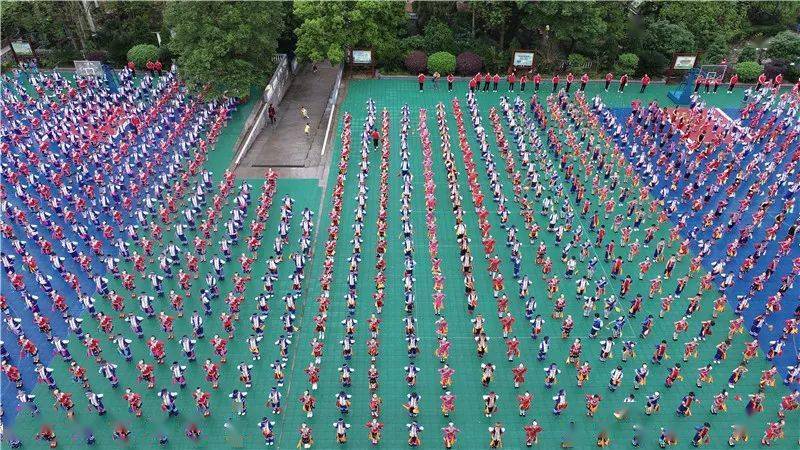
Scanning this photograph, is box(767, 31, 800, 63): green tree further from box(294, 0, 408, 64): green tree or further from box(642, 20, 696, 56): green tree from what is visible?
box(294, 0, 408, 64): green tree

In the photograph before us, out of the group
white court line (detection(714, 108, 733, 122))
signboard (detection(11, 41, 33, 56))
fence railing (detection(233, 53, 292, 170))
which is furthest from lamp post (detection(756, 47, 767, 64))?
signboard (detection(11, 41, 33, 56))

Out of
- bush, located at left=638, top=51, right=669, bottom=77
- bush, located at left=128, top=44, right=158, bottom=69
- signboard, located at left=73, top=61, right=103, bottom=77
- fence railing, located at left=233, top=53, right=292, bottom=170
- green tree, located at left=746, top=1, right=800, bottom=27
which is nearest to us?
fence railing, located at left=233, top=53, right=292, bottom=170

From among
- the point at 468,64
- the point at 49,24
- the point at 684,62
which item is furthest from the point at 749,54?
the point at 49,24

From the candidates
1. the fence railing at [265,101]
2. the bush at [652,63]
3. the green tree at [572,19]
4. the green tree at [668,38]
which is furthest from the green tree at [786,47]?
the fence railing at [265,101]

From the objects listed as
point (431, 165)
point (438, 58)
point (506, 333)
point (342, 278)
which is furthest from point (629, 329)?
point (438, 58)

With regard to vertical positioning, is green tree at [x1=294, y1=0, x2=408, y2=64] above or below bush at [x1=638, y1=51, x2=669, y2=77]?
above

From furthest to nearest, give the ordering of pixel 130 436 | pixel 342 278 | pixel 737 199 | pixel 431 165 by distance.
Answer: pixel 431 165, pixel 737 199, pixel 342 278, pixel 130 436

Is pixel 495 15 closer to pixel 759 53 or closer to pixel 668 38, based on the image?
pixel 668 38

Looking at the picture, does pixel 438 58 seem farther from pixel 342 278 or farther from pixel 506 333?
pixel 506 333
